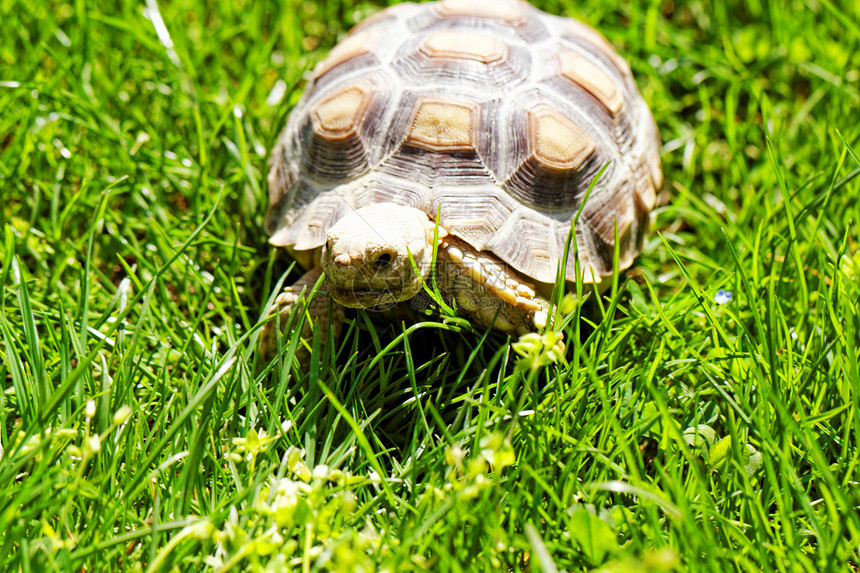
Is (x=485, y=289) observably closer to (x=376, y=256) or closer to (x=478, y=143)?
(x=376, y=256)

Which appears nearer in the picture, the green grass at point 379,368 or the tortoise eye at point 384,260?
the green grass at point 379,368

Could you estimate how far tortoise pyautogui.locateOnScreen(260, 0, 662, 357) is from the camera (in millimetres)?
1964

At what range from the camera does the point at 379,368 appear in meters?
1.92

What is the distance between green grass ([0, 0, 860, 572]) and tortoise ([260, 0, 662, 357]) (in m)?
0.16

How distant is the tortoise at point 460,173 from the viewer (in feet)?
6.44

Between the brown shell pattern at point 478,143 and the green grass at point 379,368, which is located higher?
the brown shell pattern at point 478,143

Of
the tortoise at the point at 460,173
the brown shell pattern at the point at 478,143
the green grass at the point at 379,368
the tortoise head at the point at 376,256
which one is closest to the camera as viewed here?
the green grass at the point at 379,368

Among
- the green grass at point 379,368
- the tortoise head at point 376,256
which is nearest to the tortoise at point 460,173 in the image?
the tortoise head at point 376,256

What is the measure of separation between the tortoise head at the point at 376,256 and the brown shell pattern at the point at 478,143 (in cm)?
12

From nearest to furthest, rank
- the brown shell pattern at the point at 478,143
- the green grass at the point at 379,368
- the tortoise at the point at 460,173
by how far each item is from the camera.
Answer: the green grass at the point at 379,368 → the tortoise at the point at 460,173 → the brown shell pattern at the point at 478,143

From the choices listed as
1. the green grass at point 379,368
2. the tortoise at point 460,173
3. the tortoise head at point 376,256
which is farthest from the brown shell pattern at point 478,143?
the green grass at point 379,368

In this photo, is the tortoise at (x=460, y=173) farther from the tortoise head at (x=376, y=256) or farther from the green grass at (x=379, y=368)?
the green grass at (x=379, y=368)

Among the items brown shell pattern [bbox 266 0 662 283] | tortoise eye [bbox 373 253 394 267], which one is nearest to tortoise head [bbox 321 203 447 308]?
tortoise eye [bbox 373 253 394 267]

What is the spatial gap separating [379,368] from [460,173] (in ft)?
2.09
